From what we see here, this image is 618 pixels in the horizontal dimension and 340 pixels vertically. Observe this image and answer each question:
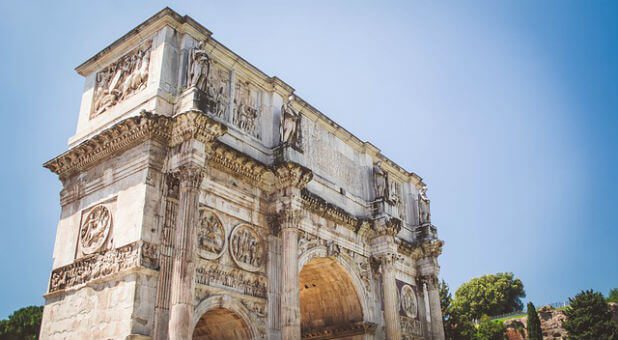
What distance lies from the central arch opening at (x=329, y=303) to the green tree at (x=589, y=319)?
19738 mm

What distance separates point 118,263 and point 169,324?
1.92 metres

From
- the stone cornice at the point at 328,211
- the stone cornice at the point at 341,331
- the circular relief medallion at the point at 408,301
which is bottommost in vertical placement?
the stone cornice at the point at 341,331

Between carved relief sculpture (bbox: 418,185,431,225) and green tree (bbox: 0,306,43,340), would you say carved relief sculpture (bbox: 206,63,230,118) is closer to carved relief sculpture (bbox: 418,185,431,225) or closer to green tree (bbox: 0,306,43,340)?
carved relief sculpture (bbox: 418,185,431,225)

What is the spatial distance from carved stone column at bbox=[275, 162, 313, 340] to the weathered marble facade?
0.12 feet

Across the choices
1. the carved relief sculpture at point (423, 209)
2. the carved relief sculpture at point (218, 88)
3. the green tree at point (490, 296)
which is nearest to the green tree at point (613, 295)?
the green tree at point (490, 296)

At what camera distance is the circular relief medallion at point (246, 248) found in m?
14.1

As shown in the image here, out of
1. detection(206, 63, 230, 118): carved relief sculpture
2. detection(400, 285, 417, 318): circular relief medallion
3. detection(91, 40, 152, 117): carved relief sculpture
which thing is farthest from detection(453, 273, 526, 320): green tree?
detection(91, 40, 152, 117): carved relief sculpture

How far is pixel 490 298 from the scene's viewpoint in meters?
56.3

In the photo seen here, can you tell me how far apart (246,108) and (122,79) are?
142 inches

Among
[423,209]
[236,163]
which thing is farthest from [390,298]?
[236,163]

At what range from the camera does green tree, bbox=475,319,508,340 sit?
38884mm

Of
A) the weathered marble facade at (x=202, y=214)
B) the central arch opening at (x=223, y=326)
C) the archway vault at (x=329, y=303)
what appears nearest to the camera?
the weathered marble facade at (x=202, y=214)

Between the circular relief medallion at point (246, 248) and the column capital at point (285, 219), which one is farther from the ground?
the column capital at point (285, 219)

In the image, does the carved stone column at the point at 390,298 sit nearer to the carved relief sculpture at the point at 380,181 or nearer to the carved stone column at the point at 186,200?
the carved relief sculpture at the point at 380,181
